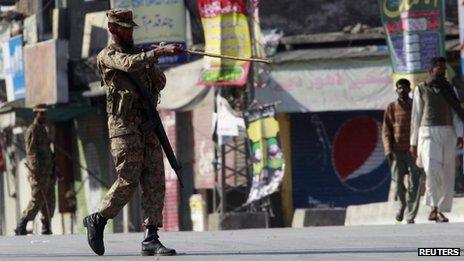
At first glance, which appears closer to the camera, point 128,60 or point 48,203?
point 128,60

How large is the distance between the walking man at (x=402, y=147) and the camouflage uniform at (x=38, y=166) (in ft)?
16.8

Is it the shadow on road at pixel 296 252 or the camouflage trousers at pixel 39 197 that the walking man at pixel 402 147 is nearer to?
the camouflage trousers at pixel 39 197

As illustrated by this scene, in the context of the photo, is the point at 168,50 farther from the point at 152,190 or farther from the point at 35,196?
the point at 35,196

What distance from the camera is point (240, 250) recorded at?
11812mm

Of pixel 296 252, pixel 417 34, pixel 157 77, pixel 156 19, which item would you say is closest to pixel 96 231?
pixel 157 77

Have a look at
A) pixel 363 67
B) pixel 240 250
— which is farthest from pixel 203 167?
pixel 240 250

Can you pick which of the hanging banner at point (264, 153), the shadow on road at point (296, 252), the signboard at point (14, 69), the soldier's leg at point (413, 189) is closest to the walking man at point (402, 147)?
the soldier's leg at point (413, 189)

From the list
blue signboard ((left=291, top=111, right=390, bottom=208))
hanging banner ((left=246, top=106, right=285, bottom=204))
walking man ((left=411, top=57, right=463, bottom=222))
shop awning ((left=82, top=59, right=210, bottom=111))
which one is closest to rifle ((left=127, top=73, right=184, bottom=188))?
walking man ((left=411, top=57, right=463, bottom=222))

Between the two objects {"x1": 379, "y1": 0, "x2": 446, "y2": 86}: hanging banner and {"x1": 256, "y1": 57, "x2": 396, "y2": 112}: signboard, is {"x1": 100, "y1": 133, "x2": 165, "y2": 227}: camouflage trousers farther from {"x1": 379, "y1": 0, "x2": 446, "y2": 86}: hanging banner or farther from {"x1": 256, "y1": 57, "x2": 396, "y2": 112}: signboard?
{"x1": 256, "y1": 57, "x2": 396, "y2": 112}: signboard

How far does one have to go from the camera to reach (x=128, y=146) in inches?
439

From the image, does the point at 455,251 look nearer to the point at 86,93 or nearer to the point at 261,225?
the point at 261,225

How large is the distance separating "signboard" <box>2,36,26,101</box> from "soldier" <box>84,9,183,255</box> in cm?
2375

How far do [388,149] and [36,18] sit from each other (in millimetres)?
18241

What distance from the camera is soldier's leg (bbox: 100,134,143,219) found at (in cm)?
1112
